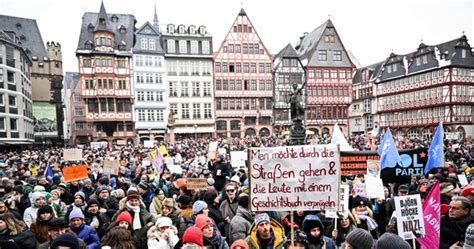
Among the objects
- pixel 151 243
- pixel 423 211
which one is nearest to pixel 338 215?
pixel 423 211

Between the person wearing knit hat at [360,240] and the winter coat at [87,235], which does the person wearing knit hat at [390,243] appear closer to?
the person wearing knit hat at [360,240]

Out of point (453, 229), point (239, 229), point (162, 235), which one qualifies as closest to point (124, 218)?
point (162, 235)

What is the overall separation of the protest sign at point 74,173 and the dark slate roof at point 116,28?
36.6 m

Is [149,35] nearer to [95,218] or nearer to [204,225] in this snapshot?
[95,218]

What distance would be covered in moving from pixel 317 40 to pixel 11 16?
42.9 meters

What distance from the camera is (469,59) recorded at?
41.6 metres

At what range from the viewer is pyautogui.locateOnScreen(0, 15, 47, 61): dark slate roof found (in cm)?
4891

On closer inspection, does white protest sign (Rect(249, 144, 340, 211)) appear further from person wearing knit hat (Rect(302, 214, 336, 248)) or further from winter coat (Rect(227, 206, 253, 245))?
winter coat (Rect(227, 206, 253, 245))

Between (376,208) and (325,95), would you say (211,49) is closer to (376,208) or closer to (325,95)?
(325,95)

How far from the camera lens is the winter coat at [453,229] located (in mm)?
4277

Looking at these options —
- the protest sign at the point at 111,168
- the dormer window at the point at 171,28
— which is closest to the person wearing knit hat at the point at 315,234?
the protest sign at the point at 111,168

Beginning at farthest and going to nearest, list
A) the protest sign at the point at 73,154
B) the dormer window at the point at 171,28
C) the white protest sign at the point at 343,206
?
the dormer window at the point at 171,28 < the protest sign at the point at 73,154 < the white protest sign at the point at 343,206

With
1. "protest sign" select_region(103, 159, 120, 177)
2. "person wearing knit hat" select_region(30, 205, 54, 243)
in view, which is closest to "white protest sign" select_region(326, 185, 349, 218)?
"person wearing knit hat" select_region(30, 205, 54, 243)

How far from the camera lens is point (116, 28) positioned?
44.5 m
